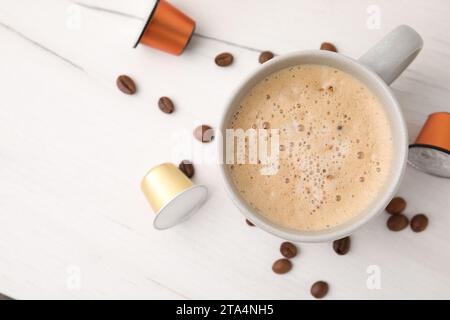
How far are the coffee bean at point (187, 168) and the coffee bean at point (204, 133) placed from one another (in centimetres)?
5

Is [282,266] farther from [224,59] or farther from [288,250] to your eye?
[224,59]

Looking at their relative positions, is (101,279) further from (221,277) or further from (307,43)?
(307,43)

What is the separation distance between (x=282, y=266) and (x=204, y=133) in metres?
0.29

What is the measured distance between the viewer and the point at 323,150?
83cm

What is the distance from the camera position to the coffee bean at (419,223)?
3.18 feet

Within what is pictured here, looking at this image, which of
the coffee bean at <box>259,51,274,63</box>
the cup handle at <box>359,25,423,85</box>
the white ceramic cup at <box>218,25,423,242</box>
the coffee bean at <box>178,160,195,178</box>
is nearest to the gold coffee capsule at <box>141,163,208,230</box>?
the coffee bean at <box>178,160,195,178</box>

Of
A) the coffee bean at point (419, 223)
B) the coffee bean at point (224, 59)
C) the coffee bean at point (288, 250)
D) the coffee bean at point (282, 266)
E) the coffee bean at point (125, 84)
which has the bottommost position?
the coffee bean at point (282, 266)

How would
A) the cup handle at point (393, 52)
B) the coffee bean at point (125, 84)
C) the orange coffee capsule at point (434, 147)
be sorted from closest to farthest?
the cup handle at point (393, 52), the orange coffee capsule at point (434, 147), the coffee bean at point (125, 84)

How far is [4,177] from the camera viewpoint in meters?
1.05

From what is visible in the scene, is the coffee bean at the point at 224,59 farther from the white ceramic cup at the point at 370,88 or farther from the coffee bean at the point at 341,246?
the coffee bean at the point at 341,246

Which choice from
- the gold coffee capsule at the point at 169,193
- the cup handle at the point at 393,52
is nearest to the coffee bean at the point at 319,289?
the gold coffee capsule at the point at 169,193

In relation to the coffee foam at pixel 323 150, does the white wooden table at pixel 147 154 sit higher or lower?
lower

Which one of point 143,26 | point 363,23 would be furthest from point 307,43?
point 143,26
